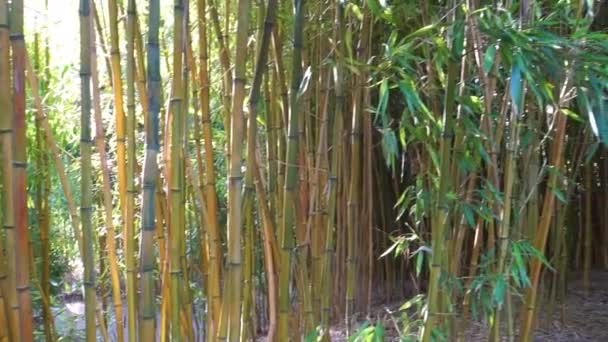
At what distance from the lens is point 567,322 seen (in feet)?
11.3

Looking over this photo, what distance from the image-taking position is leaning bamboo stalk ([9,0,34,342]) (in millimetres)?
1445

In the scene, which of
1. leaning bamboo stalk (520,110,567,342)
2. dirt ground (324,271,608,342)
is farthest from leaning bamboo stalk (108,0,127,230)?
dirt ground (324,271,608,342)

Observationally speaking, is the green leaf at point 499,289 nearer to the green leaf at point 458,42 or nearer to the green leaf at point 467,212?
the green leaf at point 467,212

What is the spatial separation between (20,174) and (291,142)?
2.00ft

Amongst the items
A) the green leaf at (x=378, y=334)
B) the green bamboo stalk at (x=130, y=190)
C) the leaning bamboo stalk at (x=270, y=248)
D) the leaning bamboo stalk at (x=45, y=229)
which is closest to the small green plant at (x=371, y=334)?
the green leaf at (x=378, y=334)

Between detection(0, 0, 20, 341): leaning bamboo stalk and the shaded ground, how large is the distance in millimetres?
1382

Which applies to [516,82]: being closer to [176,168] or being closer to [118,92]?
[176,168]

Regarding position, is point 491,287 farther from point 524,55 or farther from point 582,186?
point 582,186

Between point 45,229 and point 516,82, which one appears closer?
point 516,82

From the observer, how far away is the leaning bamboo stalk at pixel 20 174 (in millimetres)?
1445

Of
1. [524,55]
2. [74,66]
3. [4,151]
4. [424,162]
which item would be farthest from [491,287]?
[74,66]

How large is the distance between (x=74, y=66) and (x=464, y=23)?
1869 millimetres

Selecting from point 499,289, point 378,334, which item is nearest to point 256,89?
point 378,334

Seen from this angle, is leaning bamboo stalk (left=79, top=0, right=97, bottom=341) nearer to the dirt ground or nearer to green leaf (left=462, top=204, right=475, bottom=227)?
green leaf (left=462, top=204, right=475, bottom=227)
